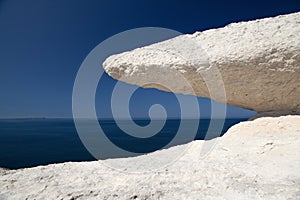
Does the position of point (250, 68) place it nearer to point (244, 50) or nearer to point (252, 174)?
point (244, 50)

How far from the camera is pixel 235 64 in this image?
16.8 ft

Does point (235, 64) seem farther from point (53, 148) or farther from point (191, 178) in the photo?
point (53, 148)

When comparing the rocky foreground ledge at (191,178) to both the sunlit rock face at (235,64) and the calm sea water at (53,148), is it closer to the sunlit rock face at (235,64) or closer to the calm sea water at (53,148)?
the sunlit rock face at (235,64)

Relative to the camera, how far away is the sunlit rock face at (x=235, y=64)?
195 inches

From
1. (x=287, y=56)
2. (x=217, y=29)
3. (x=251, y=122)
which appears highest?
(x=217, y=29)

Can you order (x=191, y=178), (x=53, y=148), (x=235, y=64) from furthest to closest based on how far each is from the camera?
(x=53, y=148)
(x=235, y=64)
(x=191, y=178)

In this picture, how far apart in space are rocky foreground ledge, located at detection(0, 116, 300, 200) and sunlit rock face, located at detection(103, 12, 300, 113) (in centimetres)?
115

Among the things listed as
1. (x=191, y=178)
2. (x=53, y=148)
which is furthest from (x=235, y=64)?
(x=53, y=148)

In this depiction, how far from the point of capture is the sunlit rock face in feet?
16.3

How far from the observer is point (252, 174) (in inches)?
129

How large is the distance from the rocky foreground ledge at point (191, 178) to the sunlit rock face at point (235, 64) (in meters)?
1.15

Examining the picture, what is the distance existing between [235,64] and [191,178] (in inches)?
115

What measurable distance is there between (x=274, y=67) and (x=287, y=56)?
1.03 feet

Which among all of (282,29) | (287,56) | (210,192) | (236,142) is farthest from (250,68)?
(210,192)
